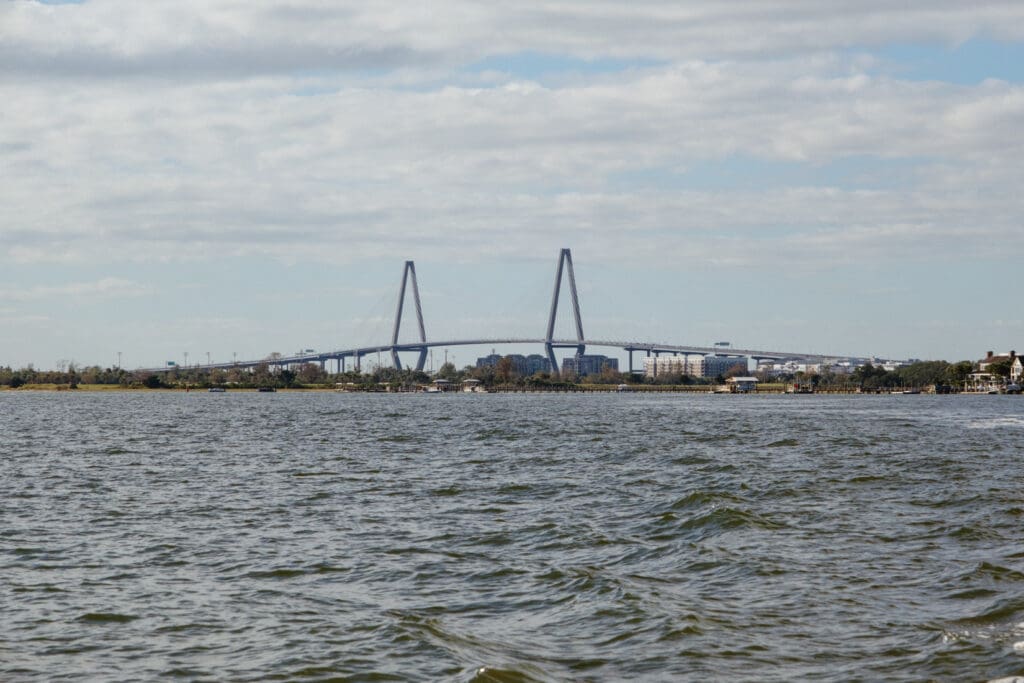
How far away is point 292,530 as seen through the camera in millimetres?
15086

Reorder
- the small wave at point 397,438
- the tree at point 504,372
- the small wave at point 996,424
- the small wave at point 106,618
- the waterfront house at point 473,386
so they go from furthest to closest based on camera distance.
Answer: the tree at point 504,372 < the waterfront house at point 473,386 < the small wave at point 996,424 < the small wave at point 397,438 < the small wave at point 106,618

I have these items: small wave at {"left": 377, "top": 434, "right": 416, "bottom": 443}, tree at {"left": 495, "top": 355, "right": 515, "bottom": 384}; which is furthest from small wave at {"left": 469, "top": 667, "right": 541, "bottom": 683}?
tree at {"left": 495, "top": 355, "right": 515, "bottom": 384}

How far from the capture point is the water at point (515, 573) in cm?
862

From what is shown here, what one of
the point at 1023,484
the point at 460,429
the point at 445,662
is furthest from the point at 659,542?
the point at 460,429

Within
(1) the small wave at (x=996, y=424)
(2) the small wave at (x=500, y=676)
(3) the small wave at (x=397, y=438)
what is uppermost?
(3) the small wave at (x=397, y=438)

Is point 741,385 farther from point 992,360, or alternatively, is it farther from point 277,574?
point 277,574

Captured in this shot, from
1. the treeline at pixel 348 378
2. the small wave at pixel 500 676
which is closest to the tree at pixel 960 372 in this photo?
the treeline at pixel 348 378

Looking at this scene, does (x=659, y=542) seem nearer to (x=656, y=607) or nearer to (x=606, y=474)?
(x=656, y=607)

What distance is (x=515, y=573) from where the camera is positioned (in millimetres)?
12141

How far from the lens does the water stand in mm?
8625

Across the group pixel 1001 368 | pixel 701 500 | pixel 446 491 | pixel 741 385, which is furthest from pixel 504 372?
pixel 701 500

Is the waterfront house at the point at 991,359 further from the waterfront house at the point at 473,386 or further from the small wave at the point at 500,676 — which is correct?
the small wave at the point at 500,676

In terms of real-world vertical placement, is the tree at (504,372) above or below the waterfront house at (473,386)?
above

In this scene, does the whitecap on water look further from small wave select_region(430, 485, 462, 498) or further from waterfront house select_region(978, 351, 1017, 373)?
waterfront house select_region(978, 351, 1017, 373)
